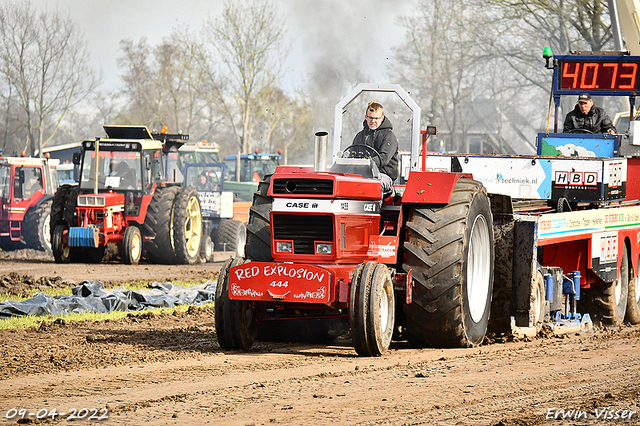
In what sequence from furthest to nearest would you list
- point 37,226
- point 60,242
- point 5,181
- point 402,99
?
point 5,181
point 37,226
point 60,242
point 402,99

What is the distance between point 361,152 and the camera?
26.2ft

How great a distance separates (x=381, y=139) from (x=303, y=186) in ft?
4.18

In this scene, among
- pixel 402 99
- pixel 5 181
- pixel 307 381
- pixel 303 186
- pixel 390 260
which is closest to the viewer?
pixel 307 381

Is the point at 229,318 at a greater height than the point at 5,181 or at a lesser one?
lesser

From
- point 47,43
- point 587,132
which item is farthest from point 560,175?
point 47,43

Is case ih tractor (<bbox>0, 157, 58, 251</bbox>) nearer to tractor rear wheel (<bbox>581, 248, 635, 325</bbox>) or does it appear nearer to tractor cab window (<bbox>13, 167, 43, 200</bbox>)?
tractor cab window (<bbox>13, 167, 43, 200</bbox>)

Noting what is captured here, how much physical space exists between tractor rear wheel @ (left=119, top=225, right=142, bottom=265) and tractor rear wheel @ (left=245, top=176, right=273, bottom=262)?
10.1 meters

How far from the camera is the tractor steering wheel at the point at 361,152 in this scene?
7.96m

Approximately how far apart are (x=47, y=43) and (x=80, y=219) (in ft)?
63.5

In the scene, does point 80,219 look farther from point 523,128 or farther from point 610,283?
point 523,128

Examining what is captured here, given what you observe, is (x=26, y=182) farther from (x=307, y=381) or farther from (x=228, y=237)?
(x=307, y=381)

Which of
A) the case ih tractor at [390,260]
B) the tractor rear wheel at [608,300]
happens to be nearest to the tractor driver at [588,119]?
the tractor rear wheel at [608,300]

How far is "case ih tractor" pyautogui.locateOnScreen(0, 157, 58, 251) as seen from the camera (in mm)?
21609

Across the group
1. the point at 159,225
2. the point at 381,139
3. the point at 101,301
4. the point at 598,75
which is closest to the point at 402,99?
the point at 381,139
